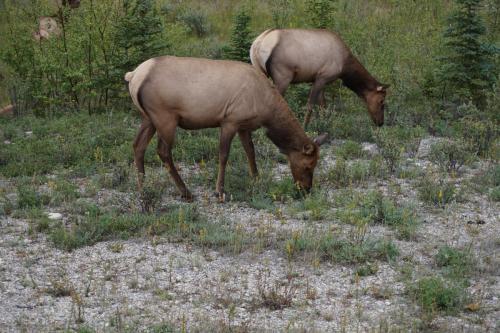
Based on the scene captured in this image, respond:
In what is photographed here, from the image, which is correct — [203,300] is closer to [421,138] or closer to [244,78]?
[244,78]

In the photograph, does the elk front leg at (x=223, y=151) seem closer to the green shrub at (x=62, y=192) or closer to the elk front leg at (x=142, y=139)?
the elk front leg at (x=142, y=139)

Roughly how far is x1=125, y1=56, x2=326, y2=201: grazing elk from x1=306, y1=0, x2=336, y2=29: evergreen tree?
19.8 ft

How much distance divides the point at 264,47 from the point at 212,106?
3.48 m

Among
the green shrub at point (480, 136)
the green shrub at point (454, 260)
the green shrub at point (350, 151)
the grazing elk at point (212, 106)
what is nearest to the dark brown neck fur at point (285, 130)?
the grazing elk at point (212, 106)

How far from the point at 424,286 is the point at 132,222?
361 centimetres

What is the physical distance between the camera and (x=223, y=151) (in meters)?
10.1

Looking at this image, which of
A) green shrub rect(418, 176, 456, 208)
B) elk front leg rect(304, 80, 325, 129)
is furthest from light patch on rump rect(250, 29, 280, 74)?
green shrub rect(418, 176, 456, 208)

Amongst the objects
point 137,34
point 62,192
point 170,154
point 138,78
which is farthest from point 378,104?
point 62,192

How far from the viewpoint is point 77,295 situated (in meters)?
7.03

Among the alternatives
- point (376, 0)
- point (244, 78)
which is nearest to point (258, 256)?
point (244, 78)

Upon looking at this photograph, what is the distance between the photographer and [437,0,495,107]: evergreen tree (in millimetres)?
14578

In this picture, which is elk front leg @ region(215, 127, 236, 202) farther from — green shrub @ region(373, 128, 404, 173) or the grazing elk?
green shrub @ region(373, 128, 404, 173)

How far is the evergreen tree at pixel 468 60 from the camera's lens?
47.8 feet

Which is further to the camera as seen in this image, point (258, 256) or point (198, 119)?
point (198, 119)
